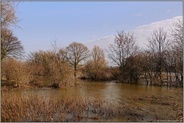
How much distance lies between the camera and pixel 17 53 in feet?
73.4

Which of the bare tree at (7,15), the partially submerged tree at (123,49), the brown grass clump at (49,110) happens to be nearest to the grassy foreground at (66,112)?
the brown grass clump at (49,110)

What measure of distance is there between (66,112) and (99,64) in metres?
22.2

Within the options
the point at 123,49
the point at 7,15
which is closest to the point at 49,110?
the point at 7,15

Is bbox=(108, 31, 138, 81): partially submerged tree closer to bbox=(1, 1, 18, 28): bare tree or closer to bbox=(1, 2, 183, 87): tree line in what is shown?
bbox=(1, 2, 183, 87): tree line

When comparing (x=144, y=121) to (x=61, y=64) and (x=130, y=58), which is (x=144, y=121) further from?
(x=130, y=58)

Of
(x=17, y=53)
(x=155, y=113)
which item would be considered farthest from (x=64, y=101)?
(x=17, y=53)

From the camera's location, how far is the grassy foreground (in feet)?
21.9

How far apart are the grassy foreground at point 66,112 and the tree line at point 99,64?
18.4 feet

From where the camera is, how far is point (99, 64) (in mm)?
29688

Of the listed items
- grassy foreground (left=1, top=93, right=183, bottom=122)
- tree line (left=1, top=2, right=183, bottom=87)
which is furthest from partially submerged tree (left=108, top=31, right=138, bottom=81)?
grassy foreground (left=1, top=93, right=183, bottom=122)

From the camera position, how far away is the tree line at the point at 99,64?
18.5m

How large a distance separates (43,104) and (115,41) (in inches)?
858

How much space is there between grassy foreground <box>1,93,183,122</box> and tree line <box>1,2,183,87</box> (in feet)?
18.4

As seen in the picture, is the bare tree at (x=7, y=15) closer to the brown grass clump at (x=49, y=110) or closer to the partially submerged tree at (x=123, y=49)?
the brown grass clump at (x=49, y=110)
